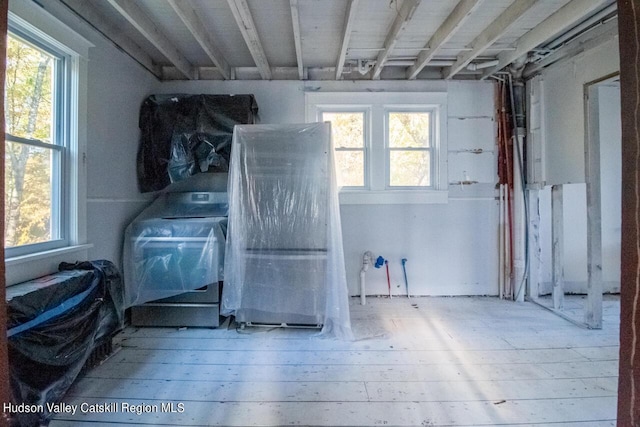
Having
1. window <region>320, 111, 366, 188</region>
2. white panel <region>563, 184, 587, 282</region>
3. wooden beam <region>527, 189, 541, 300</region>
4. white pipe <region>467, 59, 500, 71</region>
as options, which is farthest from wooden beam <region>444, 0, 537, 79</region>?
white panel <region>563, 184, 587, 282</region>

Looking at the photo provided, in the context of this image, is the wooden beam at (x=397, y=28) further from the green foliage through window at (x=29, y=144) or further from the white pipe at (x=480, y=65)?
the green foliage through window at (x=29, y=144)

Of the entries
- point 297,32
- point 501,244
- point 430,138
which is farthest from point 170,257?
point 501,244

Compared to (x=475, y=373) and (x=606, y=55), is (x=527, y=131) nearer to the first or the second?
(x=606, y=55)

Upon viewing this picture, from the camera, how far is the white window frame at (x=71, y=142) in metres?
1.96

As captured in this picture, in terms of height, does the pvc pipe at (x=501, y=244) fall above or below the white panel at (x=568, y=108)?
below

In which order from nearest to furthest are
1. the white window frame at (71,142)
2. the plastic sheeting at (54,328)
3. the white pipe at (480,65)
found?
the plastic sheeting at (54,328)
the white window frame at (71,142)
the white pipe at (480,65)

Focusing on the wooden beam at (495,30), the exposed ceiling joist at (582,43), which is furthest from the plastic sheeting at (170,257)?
the exposed ceiling joist at (582,43)

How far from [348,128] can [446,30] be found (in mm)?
1351

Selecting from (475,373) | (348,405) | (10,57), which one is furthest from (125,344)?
(475,373)

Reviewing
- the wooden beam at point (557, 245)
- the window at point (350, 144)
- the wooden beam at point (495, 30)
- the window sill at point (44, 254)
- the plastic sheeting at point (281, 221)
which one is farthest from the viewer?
the window at point (350, 144)

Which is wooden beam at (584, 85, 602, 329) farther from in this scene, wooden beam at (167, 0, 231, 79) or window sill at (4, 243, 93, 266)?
window sill at (4, 243, 93, 266)

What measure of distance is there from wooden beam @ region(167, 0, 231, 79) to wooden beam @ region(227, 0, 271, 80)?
35 centimetres

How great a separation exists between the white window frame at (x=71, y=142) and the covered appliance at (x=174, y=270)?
Answer: 425mm

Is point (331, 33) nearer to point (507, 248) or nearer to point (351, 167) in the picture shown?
point (351, 167)
